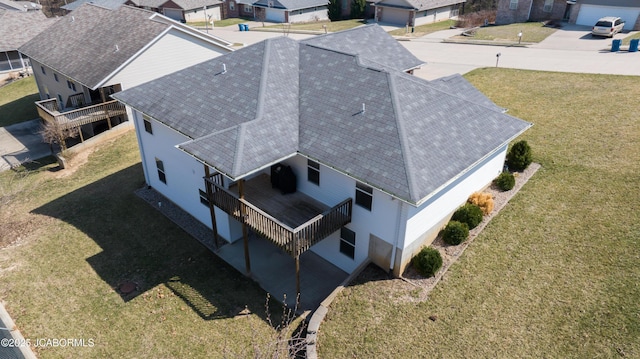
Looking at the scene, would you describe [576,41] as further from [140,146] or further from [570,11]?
[140,146]

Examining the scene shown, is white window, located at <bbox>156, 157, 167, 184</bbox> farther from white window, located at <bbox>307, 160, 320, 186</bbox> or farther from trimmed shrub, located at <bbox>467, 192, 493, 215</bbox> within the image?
trimmed shrub, located at <bbox>467, 192, 493, 215</bbox>

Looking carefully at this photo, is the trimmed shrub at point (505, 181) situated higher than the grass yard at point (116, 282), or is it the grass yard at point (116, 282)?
the trimmed shrub at point (505, 181)

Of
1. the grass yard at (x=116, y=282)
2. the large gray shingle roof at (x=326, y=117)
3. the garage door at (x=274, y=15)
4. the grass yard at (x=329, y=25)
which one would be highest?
the large gray shingle roof at (x=326, y=117)

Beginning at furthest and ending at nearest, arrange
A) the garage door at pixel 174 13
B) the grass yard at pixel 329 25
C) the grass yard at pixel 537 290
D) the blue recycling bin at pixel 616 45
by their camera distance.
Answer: the garage door at pixel 174 13, the grass yard at pixel 329 25, the blue recycling bin at pixel 616 45, the grass yard at pixel 537 290

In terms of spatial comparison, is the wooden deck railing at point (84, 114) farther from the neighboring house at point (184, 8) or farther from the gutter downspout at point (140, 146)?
the neighboring house at point (184, 8)

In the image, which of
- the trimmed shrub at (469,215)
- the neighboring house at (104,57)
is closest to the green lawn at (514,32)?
the neighboring house at (104,57)
